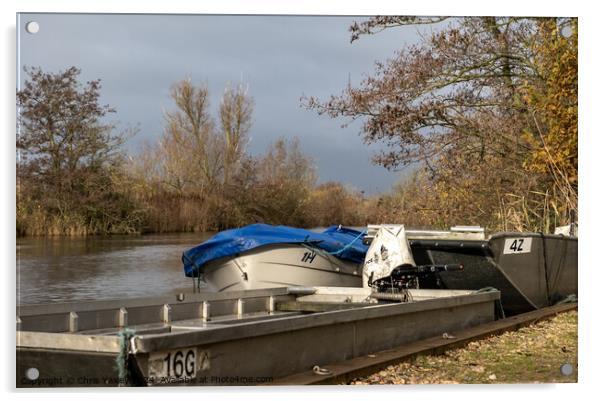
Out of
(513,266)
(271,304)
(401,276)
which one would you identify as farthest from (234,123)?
(401,276)

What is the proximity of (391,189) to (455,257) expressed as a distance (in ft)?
11.8

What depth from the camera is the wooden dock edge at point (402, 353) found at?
18.1 feet

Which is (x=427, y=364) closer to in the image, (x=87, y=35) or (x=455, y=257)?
(x=455, y=257)

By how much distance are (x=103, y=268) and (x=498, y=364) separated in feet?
25.7

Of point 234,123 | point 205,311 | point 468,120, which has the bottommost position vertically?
point 205,311

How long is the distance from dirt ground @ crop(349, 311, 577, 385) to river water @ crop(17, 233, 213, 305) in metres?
3.16

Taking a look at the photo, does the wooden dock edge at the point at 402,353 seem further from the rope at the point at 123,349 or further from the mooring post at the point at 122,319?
the mooring post at the point at 122,319

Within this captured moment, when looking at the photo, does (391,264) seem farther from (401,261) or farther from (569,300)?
(569,300)

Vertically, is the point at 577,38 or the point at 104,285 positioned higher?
the point at 577,38

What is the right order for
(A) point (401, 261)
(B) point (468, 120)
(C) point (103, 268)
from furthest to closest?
(C) point (103, 268), (B) point (468, 120), (A) point (401, 261)

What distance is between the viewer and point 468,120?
10977 mm

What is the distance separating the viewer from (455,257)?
873 cm

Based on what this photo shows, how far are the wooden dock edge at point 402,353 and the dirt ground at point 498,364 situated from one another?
0.16 feet
